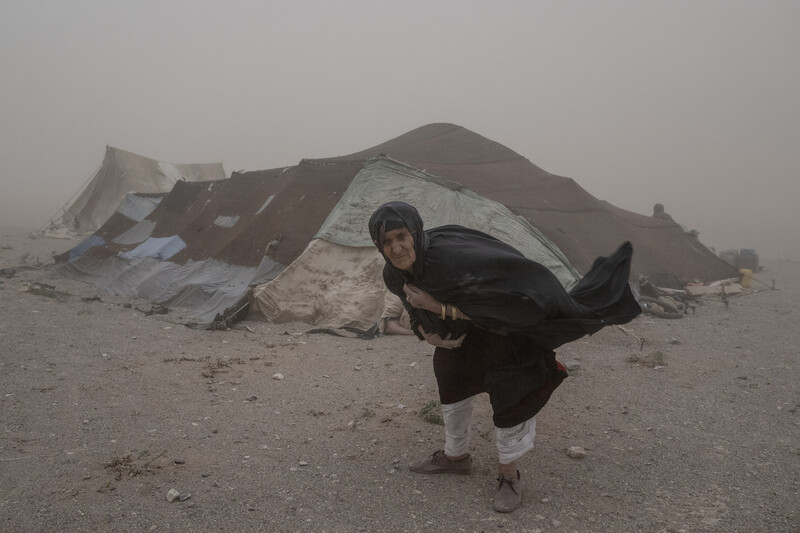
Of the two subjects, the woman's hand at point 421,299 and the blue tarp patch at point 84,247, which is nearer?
the woman's hand at point 421,299

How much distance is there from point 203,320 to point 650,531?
5.24 meters

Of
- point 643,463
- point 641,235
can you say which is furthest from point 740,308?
point 643,463

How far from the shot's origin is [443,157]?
9.24m

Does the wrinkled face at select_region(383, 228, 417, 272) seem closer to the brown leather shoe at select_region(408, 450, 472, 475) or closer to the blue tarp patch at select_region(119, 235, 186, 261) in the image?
the brown leather shoe at select_region(408, 450, 472, 475)

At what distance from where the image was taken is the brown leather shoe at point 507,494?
8.15 feet

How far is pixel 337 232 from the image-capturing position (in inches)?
273

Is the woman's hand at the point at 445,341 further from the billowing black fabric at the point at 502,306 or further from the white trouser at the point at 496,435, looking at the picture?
the white trouser at the point at 496,435

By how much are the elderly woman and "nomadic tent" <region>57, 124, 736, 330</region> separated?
362 cm

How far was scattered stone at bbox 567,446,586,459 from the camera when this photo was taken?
121 inches

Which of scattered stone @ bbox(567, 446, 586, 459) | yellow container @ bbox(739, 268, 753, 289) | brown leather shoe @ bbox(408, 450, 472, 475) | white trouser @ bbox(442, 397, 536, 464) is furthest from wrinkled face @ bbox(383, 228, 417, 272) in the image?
yellow container @ bbox(739, 268, 753, 289)

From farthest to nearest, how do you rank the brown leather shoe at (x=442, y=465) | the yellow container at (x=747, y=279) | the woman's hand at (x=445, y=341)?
the yellow container at (x=747, y=279)
the brown leather shoe at (x=442, y=465)
the woman's hand at (x=445, y=341)

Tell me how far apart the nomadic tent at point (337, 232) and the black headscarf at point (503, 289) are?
12.4 feet

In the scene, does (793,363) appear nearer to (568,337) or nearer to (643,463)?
(643,463)

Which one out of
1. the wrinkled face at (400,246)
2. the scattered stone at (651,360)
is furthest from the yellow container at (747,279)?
the wrinkled face at (400,246)
